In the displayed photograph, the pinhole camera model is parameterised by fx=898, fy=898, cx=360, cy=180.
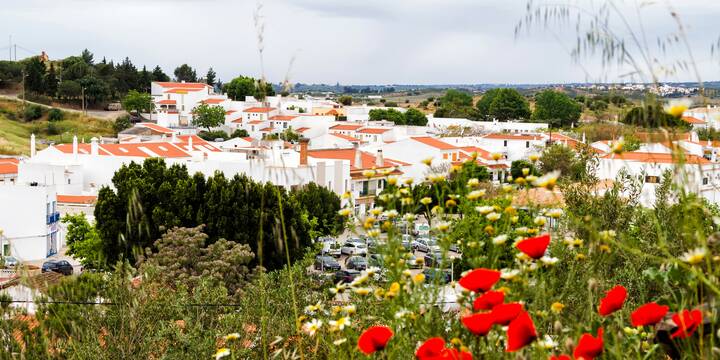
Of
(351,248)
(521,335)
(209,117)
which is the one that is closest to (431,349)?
(521,335)

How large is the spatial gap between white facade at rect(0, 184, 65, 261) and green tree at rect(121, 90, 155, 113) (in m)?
49.3

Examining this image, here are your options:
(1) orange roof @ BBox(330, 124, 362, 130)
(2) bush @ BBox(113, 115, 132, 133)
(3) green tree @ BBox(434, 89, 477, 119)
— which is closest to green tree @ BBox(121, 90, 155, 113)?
(2) bush @ BBox(113, 115, 132, 133)

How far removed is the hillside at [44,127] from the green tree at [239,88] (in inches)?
729

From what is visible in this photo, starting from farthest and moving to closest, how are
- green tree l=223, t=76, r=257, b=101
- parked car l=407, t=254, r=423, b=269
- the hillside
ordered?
green tree l=223, t=76, r=257, b=101 → the hillside → parked car l=407, t=254, r=423, b=269

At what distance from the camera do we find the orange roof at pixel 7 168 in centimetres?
3832

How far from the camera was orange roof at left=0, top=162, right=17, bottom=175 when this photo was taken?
38.3 metres

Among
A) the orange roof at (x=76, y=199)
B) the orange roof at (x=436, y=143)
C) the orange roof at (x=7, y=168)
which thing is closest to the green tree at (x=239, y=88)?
the orange roof at (x=436, y=143)

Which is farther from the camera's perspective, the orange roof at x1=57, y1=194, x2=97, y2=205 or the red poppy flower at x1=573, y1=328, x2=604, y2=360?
the orange roof at x1=57, y1=194, x2=97, y2=205

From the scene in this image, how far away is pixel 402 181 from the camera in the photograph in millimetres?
3105

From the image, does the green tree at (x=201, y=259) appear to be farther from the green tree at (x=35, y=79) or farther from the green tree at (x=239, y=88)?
the green tree at (x=239, y=88)

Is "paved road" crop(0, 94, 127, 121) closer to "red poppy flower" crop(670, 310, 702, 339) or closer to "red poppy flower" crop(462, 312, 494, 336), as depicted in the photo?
"red poppy flower" crop(462, 312, 494, 336)

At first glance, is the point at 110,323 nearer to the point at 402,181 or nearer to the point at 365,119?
the point at 402,181

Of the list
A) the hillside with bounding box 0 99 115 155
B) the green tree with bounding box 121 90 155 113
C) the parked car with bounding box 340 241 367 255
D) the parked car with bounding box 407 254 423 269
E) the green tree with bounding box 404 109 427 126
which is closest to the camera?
the parked car with bounding box 407 254 423 269

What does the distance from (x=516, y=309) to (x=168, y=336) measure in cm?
406
